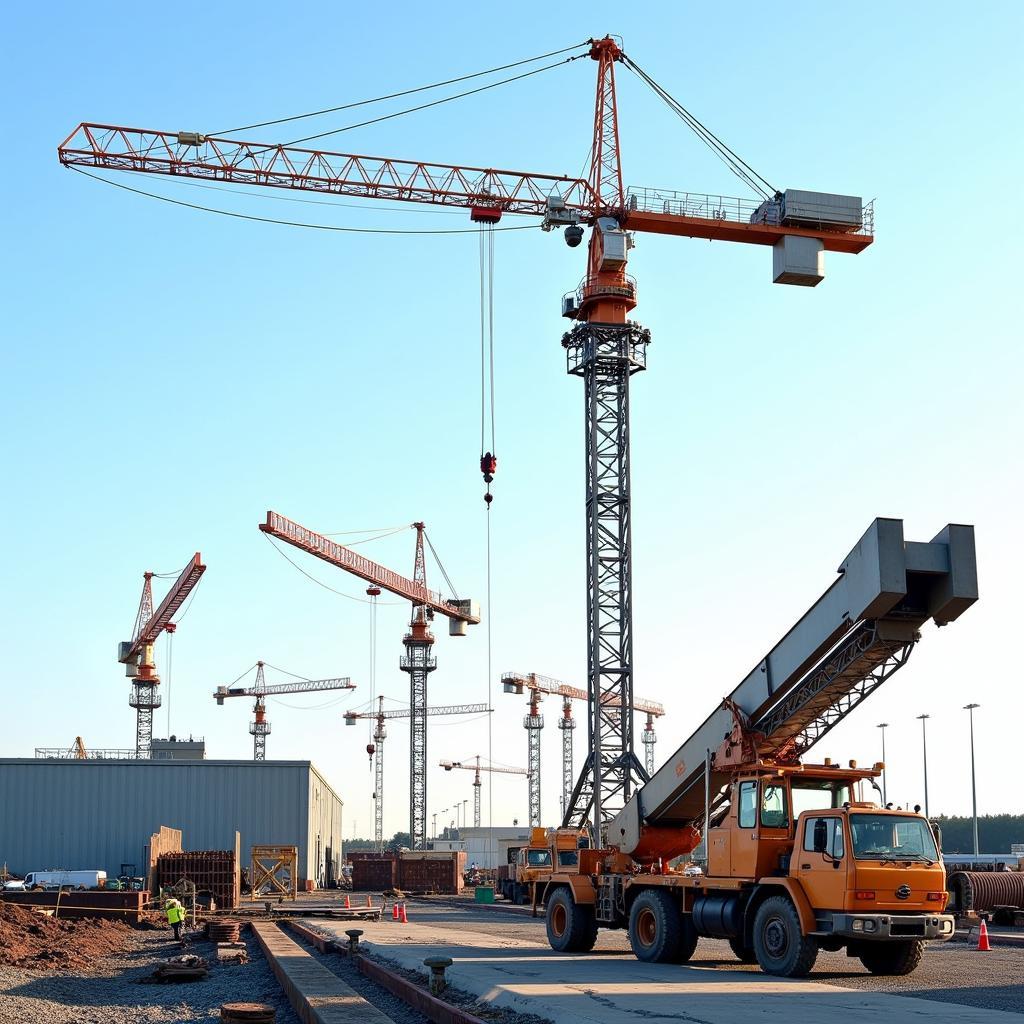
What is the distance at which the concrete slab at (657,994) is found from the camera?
1357 cm

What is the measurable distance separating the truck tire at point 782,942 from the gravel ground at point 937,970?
→ 0.45 meters

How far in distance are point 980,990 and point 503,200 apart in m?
37.8

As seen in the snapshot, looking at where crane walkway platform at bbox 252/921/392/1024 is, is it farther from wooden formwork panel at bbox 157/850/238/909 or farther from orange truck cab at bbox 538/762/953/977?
wooden formwork panel at bbox 157/850/238/909

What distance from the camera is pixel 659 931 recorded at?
66.4 feet

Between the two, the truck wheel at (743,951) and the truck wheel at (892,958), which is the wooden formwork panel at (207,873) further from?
the truck wheel at (892,958)

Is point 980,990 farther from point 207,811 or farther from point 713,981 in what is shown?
point 207,811

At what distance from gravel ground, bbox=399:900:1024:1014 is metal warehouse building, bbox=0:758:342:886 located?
30404 mm

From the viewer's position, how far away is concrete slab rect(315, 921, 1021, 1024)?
13570 mm

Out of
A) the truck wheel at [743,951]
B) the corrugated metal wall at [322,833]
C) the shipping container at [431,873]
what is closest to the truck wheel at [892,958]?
the truck wheel at [743,951]

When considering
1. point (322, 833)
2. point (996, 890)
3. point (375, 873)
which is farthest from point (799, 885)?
point (322, 833)

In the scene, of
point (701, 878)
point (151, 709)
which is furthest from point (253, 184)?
point (151, 709)

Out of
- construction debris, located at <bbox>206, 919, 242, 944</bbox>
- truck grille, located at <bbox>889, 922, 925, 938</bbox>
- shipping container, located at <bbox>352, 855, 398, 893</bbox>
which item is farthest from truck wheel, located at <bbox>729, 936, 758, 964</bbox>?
shipping container, located at <bbox>352, 855, 398, 893</bbox>

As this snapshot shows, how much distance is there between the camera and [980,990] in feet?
55.9

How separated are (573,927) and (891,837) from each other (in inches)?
284
